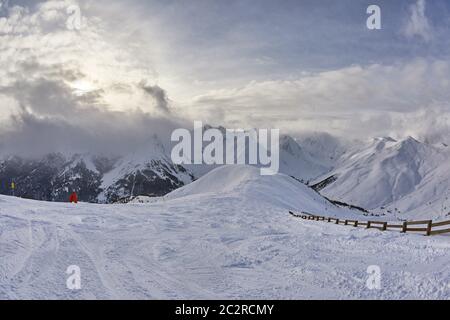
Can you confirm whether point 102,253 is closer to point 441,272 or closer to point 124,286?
point 124,286

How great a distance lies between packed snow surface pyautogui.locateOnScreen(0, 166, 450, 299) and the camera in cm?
1289

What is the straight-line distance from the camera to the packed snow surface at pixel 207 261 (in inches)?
508

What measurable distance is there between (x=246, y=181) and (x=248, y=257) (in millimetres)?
56469

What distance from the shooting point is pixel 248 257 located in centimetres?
1817

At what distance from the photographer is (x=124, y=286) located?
13086mm

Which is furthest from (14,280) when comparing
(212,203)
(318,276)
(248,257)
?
(212,203)

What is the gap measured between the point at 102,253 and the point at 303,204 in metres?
55.7

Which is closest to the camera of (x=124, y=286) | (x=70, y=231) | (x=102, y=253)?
(x=124, y=286)

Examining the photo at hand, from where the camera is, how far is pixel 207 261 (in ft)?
56.4
